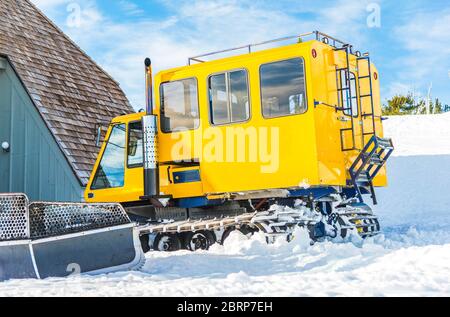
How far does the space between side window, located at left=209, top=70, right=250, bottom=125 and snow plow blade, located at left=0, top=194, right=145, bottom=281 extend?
2.79m

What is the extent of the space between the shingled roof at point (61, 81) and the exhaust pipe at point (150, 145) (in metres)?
4.26

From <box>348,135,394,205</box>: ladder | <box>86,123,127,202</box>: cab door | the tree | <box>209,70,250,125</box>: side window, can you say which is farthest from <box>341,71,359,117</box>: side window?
the tree

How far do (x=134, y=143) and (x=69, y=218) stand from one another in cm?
357

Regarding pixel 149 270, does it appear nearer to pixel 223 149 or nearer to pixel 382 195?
pixel 223 149

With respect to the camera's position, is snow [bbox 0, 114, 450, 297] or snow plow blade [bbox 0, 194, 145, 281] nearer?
snow [bbox 0, 114, 450, 297]

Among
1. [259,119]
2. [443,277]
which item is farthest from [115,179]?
[443,277]

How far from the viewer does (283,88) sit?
Answer: 9.16m

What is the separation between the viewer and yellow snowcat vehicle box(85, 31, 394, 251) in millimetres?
9055

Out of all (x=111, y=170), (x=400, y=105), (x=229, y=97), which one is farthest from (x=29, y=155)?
(x=400, y=105)

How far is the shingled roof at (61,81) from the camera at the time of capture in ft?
46.8

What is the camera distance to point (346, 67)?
9.86 meters

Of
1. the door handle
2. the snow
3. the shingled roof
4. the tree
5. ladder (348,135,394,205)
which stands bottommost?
the snow

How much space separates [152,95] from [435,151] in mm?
17987

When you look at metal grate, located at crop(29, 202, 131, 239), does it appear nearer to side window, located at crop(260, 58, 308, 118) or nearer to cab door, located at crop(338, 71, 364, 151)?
side window, located at crop(260, 58, 308, 118)
